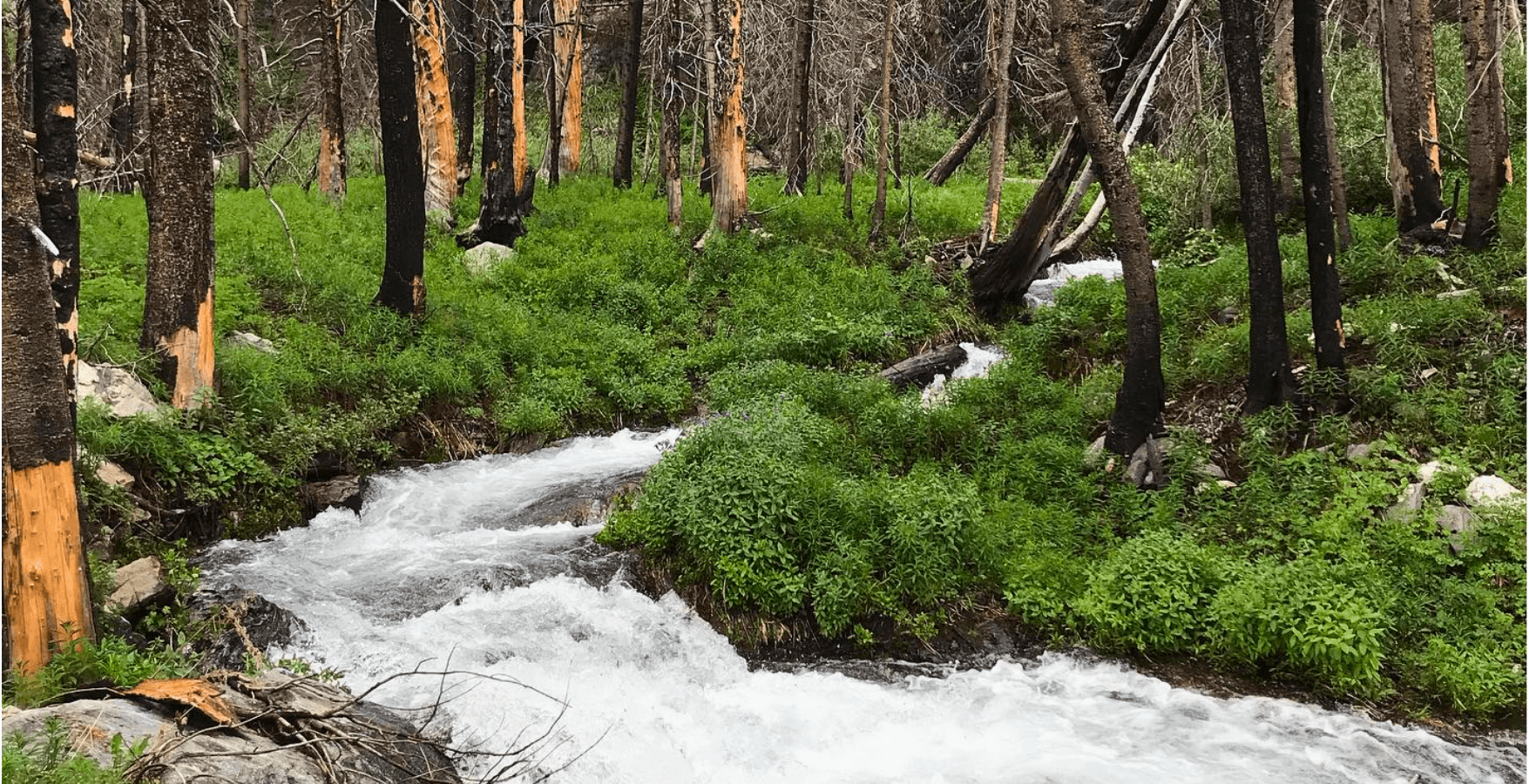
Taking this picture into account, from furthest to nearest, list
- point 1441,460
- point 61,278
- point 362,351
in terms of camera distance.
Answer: point 362,351 < point 1441,460 < point 61,278

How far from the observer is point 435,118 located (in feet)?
51.1

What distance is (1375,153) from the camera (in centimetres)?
1398

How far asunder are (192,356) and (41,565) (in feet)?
15.1

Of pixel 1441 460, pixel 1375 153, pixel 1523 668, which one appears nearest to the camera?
pixel 1523 668

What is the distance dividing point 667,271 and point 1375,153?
35.3 ft

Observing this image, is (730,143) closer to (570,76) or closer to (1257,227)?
(570,76)

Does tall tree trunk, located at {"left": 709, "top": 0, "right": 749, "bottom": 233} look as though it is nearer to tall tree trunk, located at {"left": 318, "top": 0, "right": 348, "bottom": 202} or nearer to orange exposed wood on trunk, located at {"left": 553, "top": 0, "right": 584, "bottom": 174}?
orange exposed wood on trunk, located at {"left": 553, "top": 0, "right": 584, "bottom": 174}

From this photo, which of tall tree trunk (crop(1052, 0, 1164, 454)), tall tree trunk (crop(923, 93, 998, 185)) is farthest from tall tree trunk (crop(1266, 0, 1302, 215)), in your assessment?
tall tree trunk (crop(1052, 0, 1164, 454))

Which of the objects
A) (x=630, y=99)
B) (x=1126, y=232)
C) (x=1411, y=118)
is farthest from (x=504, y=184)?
(x=1411, y=118)

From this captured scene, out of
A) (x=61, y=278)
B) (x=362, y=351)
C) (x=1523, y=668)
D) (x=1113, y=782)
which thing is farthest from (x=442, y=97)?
(x=1523, y=668)

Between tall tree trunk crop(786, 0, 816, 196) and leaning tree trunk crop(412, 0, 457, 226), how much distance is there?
6.55m

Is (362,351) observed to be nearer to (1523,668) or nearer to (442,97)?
(442,97)

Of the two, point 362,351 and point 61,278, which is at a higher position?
point 61,278

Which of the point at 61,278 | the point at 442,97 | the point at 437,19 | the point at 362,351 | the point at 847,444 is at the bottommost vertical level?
the point at 847,444
